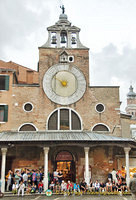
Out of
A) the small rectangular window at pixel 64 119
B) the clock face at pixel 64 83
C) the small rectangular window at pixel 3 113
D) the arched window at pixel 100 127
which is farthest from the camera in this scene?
the clock face at pixel 64 83

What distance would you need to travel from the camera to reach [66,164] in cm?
1995

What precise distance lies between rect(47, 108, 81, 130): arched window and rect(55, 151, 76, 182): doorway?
199cm

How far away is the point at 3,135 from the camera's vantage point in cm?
1847

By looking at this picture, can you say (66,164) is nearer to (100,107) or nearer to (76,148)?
(76,148)

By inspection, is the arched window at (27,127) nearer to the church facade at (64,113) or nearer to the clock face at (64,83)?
the church facade at (64,113)

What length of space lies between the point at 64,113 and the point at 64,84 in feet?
7.73

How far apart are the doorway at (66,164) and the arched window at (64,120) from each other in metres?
1.99

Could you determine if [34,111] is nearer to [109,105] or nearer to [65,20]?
[109,105]

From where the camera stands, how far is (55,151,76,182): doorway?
1981 cm

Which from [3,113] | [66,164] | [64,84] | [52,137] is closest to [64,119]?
[64,84]

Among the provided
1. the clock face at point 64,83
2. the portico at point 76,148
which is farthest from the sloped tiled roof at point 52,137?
the clock face at point 64,83

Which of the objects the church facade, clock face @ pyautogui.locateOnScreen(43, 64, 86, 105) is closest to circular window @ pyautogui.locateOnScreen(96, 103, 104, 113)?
the church facade

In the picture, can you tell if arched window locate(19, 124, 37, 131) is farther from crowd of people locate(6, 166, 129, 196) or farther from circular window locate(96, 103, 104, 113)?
circular window locate(96, 103, 104, 113)

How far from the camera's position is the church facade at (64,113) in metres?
19.4
